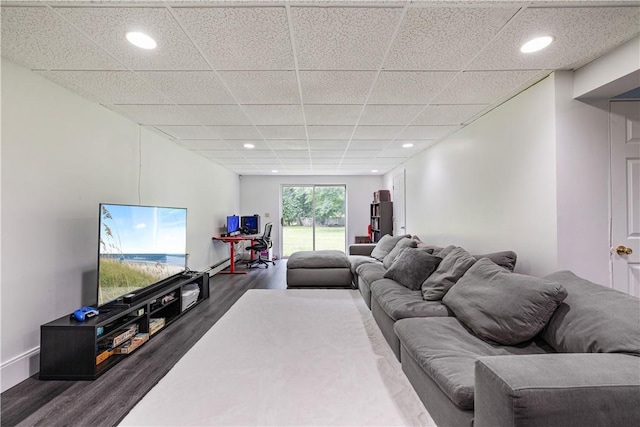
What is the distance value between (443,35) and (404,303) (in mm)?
2009

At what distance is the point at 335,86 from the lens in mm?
2375

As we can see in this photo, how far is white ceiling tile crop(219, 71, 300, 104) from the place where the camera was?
2172 millimetres

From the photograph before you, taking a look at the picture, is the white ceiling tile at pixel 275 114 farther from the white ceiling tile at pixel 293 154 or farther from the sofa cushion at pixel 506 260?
the sofa cushion at pixel 506 260

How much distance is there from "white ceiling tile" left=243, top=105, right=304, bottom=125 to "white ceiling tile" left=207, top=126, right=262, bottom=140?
0.31 metres

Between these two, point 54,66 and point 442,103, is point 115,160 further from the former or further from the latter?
point 442,103

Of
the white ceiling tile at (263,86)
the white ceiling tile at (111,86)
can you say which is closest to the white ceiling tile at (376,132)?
the white ceiling tile at (263,86)

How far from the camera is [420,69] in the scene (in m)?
2.11

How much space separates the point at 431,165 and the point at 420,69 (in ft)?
8.66

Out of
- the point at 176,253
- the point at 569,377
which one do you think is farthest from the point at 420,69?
the point at 176,253

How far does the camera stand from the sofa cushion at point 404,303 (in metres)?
2.25

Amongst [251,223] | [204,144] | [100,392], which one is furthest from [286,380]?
[251,223]

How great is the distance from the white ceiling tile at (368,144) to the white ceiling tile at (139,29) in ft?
8.53

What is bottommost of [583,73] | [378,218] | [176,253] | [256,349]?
[256,349]

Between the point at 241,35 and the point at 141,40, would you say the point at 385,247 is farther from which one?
the point at 141,40
